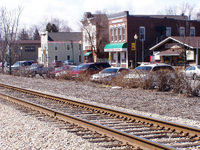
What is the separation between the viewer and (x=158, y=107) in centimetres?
1059

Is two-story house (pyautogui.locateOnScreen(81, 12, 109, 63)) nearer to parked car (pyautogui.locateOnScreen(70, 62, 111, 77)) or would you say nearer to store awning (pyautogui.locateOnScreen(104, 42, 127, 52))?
store awning (pyautogui.locateOnScreen(104, 42, 127, 52))

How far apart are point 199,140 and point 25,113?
6070mm

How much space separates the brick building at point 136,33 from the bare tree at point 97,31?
22.8 feet

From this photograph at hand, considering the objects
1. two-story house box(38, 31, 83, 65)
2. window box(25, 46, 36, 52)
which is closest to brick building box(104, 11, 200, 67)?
two-story house box(38, 31, 83, 65)

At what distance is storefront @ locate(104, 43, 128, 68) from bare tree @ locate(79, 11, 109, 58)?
281 inches

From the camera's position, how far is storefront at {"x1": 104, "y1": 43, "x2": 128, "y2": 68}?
149 ft

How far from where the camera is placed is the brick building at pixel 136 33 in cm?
4534

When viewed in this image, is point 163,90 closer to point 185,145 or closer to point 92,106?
point 92,106

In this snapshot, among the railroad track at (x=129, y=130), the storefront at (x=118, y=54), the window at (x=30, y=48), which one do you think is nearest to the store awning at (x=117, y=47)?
the storefront at (x=118, y=54)

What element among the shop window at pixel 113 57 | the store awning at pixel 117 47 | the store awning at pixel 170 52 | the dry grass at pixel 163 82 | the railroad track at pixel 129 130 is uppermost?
the store awning at pixel 117 47

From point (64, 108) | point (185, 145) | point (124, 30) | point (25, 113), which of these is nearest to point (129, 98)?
point (64, 108)

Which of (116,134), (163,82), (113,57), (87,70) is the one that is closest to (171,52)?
(113,57)

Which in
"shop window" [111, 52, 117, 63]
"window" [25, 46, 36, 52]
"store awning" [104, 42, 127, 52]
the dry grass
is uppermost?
"window" [25, 46, 36, 52]

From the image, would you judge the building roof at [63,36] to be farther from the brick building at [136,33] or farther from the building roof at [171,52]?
the building roof at [171,52]
